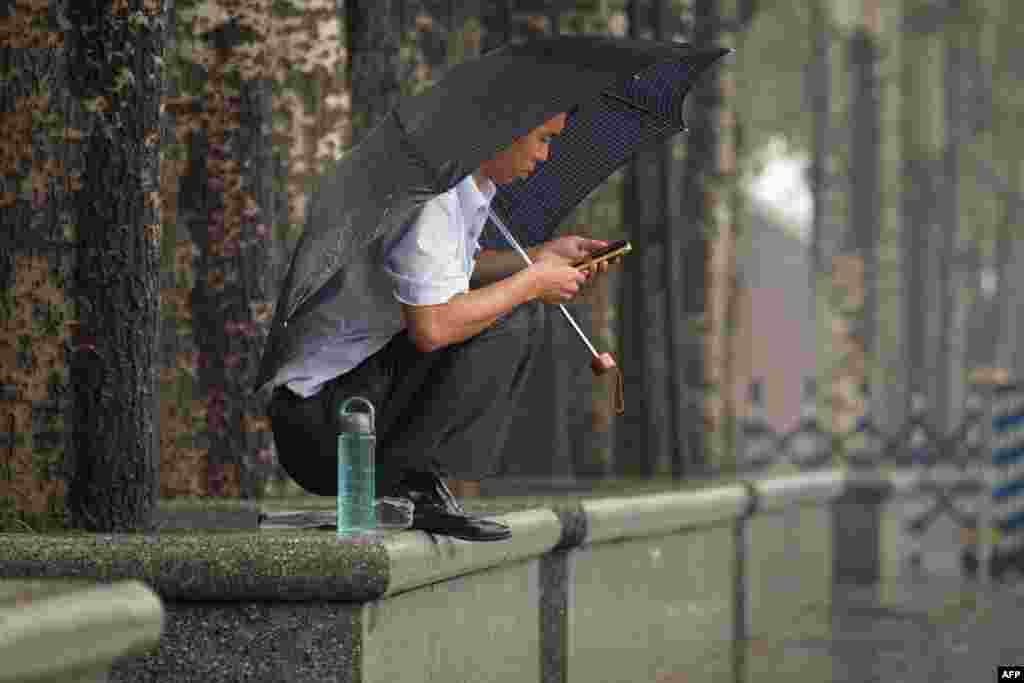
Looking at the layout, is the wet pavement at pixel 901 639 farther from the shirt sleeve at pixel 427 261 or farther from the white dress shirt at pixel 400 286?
the shirt sleeve at pixel 427 261

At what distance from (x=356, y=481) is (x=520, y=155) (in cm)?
102

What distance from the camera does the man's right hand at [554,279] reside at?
23.8 feet

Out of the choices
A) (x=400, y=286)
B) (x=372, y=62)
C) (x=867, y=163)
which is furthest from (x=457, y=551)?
(x=867, y=163)

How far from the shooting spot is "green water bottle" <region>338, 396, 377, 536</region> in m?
6.90

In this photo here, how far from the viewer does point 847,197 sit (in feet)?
108

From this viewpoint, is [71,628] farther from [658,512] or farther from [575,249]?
[658,512]

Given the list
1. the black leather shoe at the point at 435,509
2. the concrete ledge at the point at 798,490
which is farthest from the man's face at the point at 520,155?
the concrete ledge at the point at 798,490

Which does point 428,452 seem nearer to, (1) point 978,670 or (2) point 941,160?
(1) point 978,670

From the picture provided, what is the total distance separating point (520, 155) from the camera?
7383 mm

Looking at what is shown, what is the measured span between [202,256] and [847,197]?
23.9 meters

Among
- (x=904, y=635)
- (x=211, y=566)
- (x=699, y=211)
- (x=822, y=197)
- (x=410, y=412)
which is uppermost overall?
(x=822, y=197)

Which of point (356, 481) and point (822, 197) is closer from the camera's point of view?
point (356, 481)

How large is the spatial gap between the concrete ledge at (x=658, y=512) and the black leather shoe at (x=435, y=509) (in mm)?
1816

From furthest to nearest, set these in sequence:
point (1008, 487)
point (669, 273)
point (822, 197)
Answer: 1. point (822, 197)
2. point (1008, 487)
3. point (669, 273)
